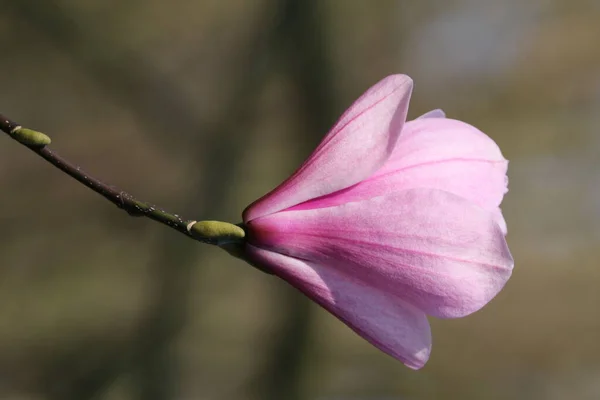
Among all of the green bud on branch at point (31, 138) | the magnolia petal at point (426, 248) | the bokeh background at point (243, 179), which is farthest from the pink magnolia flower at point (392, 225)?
the bokeh background at point (243, 179)

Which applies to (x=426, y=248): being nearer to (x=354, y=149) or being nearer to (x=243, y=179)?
(x=354, y=149)

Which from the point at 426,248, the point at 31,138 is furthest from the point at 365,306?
the point at 31,138

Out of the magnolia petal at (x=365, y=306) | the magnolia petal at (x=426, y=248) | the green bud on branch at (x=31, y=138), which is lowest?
the magnolia petal at (x=365, y=306)

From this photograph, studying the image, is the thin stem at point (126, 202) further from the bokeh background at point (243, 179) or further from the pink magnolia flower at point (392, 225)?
the bokeh background at point (243, 179)

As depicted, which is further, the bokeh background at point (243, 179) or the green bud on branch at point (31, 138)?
the bokeh background at point (243, 179)

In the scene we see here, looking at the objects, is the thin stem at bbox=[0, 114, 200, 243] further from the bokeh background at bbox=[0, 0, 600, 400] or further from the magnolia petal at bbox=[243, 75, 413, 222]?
the bokeh background at bbox=[0, 0, 600, 400]

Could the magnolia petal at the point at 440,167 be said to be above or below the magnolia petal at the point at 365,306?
above

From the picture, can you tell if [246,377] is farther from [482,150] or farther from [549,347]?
[482,150]
